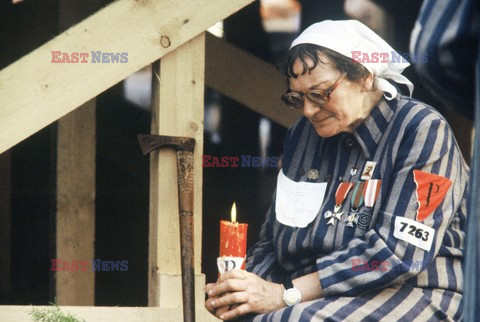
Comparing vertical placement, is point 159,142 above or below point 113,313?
above

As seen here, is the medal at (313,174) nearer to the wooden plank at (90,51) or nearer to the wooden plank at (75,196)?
the wooden plank at (90,51)

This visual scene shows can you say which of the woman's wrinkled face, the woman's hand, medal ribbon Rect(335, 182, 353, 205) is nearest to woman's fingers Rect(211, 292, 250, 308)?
the woman's hand

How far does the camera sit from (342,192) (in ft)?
11.7

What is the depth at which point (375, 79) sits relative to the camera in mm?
3656

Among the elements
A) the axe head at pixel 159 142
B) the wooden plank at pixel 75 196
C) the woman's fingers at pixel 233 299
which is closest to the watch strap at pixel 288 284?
the woman's fingers at pixel 233 299

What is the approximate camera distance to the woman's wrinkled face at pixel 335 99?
362 cm

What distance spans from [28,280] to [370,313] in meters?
3.44

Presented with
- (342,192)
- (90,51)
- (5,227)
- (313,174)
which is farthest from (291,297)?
(5,227)

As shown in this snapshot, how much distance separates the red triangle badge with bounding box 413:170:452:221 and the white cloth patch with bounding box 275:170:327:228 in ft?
1.38

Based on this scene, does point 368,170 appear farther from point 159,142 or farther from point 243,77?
point 243,77

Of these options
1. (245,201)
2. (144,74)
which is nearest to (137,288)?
(245,201)

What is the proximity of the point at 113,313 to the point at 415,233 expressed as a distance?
1279mm

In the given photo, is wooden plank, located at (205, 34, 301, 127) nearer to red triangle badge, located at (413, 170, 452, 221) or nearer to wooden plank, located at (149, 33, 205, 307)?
wooden plank, located at (149, 33, 205, 307)

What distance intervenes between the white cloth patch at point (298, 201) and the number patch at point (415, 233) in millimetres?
384
